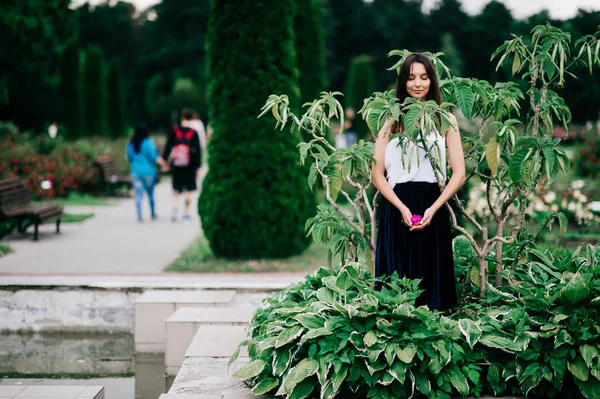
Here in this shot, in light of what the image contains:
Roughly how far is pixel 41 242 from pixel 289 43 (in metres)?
4.75

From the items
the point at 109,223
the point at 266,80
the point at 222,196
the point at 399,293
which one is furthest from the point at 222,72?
the point at 399,293

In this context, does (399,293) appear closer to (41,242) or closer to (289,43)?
(289,43)

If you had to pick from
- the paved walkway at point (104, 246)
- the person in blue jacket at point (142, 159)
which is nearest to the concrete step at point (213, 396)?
the paved walkway at point (104, 246)

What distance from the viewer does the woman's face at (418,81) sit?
14.1 feet

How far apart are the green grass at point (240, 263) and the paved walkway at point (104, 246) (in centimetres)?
24

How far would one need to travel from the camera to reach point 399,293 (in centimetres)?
397

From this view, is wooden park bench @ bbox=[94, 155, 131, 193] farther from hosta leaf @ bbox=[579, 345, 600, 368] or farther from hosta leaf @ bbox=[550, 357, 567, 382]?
hosta leaf @ bbox=[579, 345, 600, 368]

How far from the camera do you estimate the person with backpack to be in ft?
41.0

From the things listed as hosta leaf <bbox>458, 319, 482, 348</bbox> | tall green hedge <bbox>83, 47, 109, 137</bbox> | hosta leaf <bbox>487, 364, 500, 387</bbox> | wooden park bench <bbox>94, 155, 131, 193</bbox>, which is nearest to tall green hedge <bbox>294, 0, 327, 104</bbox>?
wooden park bench <bbox>94, 155, 131, 193</bbox>

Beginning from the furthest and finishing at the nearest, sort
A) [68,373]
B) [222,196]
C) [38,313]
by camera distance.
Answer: [222,196], [38,313], [68,373]

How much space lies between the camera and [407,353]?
3703 millimetres

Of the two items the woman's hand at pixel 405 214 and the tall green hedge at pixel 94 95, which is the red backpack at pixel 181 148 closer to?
the woman's hand at pixel 405 214

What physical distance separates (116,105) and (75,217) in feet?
74.8

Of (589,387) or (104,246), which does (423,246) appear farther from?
(104,246)
